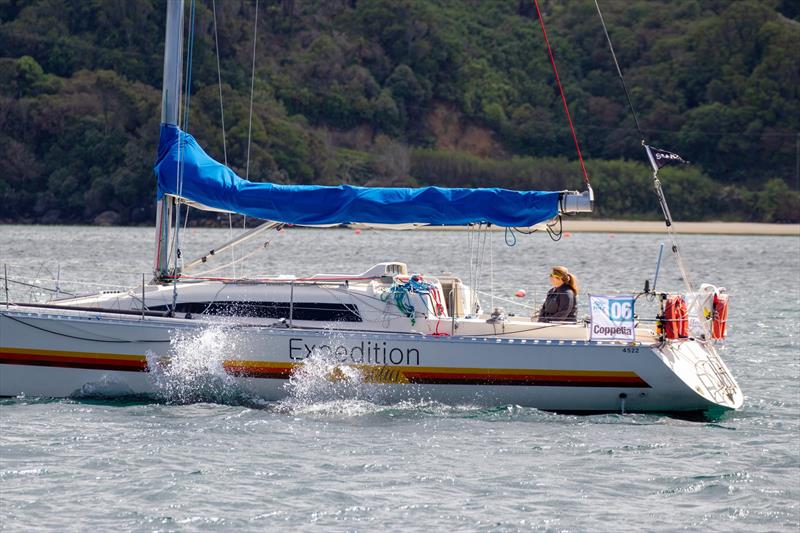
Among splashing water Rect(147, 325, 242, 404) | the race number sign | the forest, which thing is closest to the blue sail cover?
the race number sign

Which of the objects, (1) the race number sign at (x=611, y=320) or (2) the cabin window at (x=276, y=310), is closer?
(1) the race number sign at (x=611, y=320)

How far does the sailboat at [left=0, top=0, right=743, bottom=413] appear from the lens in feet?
55.1

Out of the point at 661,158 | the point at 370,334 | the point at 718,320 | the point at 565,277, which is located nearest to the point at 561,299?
the point at 565,277

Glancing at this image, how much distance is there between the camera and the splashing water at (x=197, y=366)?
17.0 metres

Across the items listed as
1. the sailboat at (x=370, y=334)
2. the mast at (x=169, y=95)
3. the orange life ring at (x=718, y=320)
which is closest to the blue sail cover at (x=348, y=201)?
the sailboat at (x=370, y=334)

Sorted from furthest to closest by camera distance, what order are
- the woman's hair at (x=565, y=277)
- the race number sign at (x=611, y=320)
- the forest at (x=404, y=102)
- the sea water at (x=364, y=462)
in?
the forest at (x=404, y=102), the woman's hair at (x=565, y=277), the race number sign at (x=611, y=320), the sea water at (x=364, y=462)

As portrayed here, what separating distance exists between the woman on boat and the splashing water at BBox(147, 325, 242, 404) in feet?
13.7

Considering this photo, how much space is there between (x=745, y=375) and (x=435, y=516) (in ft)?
34.5

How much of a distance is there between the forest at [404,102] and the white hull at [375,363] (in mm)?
77250

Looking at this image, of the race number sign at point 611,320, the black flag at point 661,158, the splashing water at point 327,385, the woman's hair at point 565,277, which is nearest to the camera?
the race number sign at point 611,320

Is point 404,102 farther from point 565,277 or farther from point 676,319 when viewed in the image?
point 676,319

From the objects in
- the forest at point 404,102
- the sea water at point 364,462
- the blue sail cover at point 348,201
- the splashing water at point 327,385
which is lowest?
the sea water at point 364,462

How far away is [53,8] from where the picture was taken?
362ft

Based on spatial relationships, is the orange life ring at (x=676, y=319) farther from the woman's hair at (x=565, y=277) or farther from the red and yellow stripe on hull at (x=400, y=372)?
the woman's hair at (x=565, y=277)
